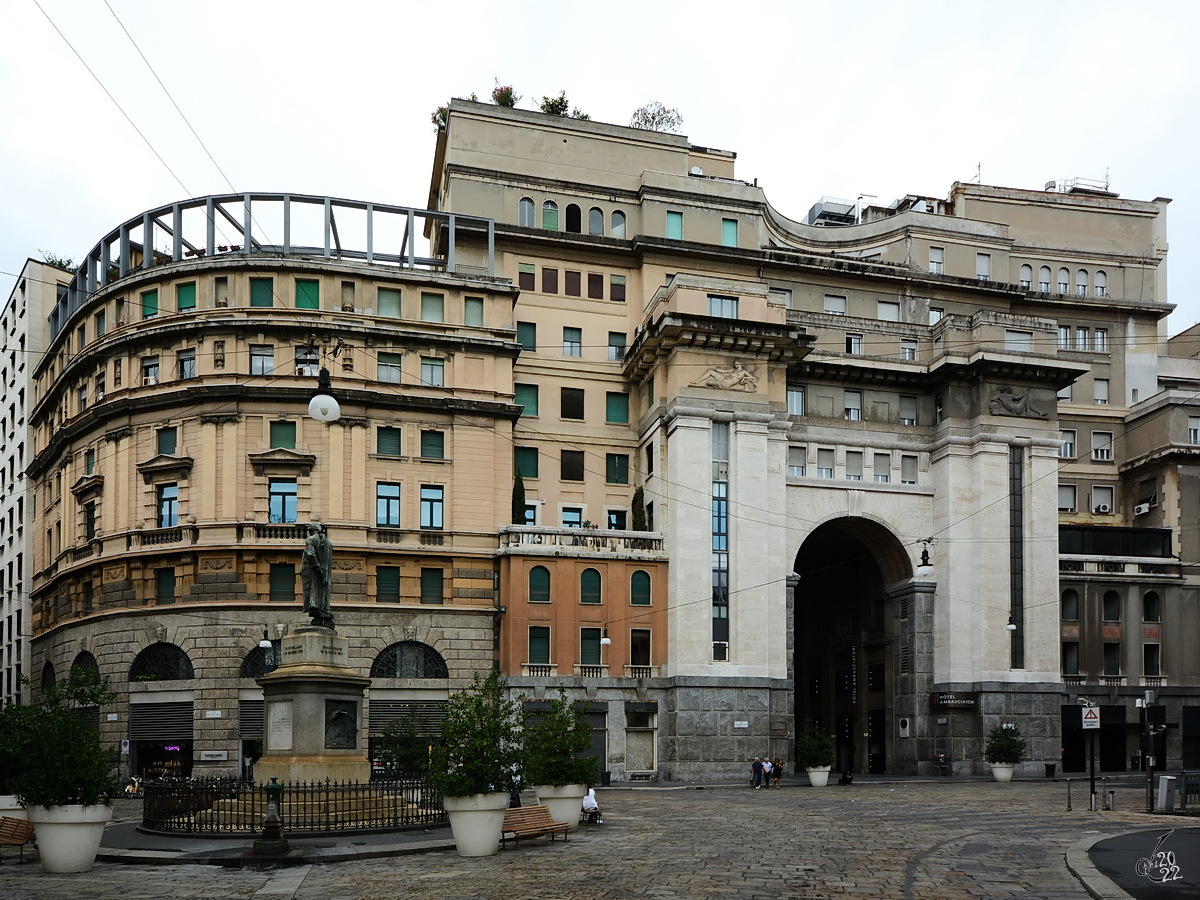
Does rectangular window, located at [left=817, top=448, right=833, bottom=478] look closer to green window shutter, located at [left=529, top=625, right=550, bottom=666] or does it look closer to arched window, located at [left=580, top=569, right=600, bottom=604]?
arched window, located at [left=580, top=569, right=600, bottom=604]

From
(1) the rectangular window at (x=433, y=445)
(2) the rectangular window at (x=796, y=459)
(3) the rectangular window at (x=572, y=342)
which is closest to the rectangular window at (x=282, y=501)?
(1) the rectangular window at (x=433, y=445)

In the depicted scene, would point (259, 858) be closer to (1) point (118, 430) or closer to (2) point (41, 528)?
(1) point (118, 430)

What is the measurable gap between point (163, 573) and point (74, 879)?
34.4 metres

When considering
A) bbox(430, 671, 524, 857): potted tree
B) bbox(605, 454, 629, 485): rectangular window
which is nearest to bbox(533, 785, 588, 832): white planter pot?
bbox(430, 671, 524, 857): potted tree

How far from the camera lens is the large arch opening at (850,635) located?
65750mm

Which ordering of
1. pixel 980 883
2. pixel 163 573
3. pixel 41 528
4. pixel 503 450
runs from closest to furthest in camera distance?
1. pixel 980 883
2. pixel 163 573
3. pixel 503 450
4. pixel 41 528

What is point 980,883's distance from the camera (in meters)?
19.9

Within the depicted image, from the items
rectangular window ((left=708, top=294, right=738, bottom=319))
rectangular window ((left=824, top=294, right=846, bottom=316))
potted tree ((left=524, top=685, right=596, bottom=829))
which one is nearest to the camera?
potted tree ((left=524, top=685, right=596, bottom=829))

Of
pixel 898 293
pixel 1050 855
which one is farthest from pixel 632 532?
pixel 1050 855

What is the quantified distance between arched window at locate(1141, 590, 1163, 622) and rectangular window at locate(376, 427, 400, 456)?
4133 cm

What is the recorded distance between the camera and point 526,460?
61312mm

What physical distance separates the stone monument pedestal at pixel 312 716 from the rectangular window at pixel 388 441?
2713cm

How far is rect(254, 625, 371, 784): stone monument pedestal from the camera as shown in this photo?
28031mm

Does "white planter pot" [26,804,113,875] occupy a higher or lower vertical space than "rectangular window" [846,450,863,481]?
lower
